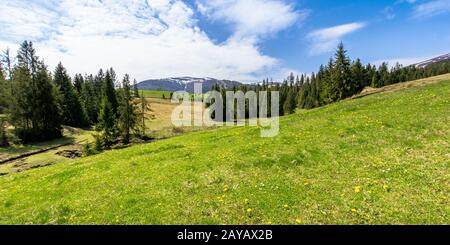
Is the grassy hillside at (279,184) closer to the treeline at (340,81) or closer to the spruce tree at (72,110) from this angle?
the treeline at (340,81)

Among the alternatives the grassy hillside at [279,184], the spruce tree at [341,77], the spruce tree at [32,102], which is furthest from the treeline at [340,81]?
the spruce tree at [32,102]

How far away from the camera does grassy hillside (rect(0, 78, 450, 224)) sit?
10953 mm

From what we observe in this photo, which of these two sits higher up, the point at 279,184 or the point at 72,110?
the point at 72,110

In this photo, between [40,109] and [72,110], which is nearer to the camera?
[40,109]

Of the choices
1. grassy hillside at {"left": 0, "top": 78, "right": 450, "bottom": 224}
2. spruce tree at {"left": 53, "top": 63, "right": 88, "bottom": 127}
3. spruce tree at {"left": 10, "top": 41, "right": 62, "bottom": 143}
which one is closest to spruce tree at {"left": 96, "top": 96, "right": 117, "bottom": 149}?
spruce tree at {"left": 10, "top": 41, "right": 62, "bottom": 143}

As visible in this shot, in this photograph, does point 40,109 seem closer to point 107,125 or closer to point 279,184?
point 107,125

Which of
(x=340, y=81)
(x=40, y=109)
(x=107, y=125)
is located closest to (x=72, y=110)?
(x=40, y=109)

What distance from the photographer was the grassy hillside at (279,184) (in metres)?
11.0

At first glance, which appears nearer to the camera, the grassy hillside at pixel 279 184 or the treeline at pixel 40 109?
the grassy hillside at pixel 279 184

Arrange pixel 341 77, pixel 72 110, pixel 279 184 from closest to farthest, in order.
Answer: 1. pixel 279 184
2. pixel 341 77
3. pixel 72 110

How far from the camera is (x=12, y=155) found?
60.3m

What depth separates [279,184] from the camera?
13.6 m
